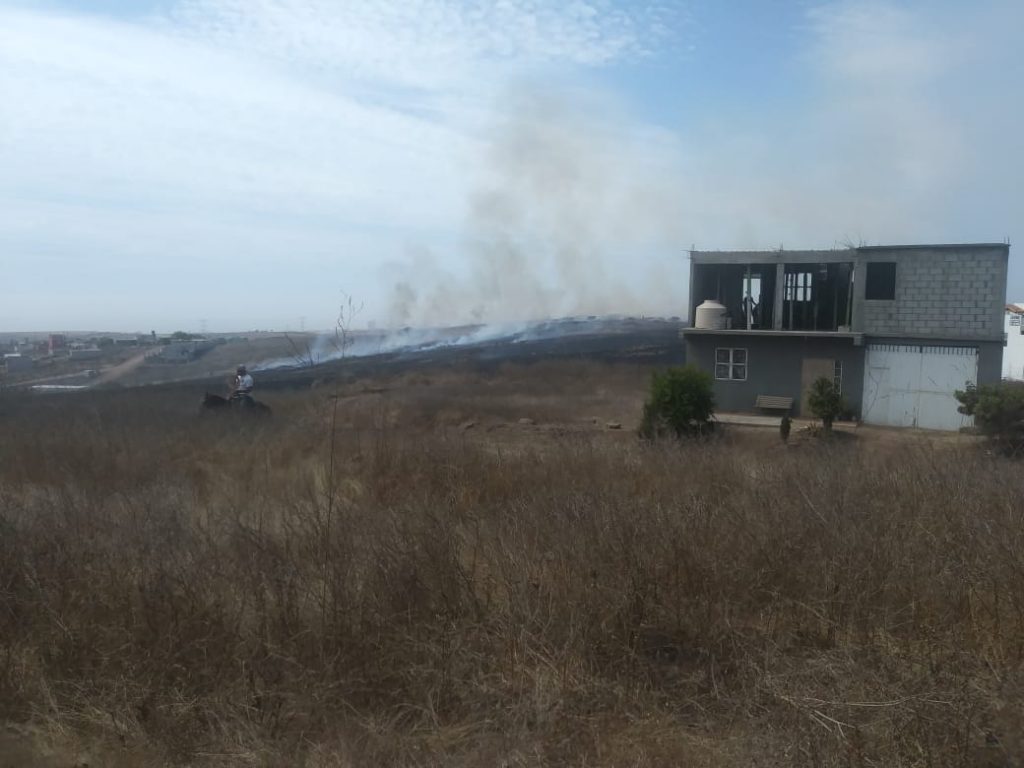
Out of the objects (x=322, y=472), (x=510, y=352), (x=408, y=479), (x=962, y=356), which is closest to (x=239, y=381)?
(x=322, y=472)

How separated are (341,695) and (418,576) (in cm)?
101

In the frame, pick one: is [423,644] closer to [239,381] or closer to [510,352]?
[239,381]

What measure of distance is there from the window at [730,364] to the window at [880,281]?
394cm

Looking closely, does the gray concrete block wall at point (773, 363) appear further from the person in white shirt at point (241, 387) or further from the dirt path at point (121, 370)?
the dirt path at point (121, 370)

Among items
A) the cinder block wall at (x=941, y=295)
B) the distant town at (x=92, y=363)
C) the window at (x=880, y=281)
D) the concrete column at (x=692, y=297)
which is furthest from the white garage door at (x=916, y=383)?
the distant town at (x=92, y=363)

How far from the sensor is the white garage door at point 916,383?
21.9 metres

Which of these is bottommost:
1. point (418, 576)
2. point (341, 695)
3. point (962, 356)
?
point (341, 695)

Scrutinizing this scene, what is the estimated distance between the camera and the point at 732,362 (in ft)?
82.2

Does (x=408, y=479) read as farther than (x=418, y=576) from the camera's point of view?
Yes

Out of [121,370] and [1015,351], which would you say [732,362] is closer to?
[121,370]

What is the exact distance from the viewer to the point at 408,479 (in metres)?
9.85

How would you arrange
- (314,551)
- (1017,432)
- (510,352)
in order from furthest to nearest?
(510,352) < (1017,432) < (314,551)

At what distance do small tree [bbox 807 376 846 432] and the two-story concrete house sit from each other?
1730 millimetres

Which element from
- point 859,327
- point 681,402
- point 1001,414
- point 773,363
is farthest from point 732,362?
point 1001,414
